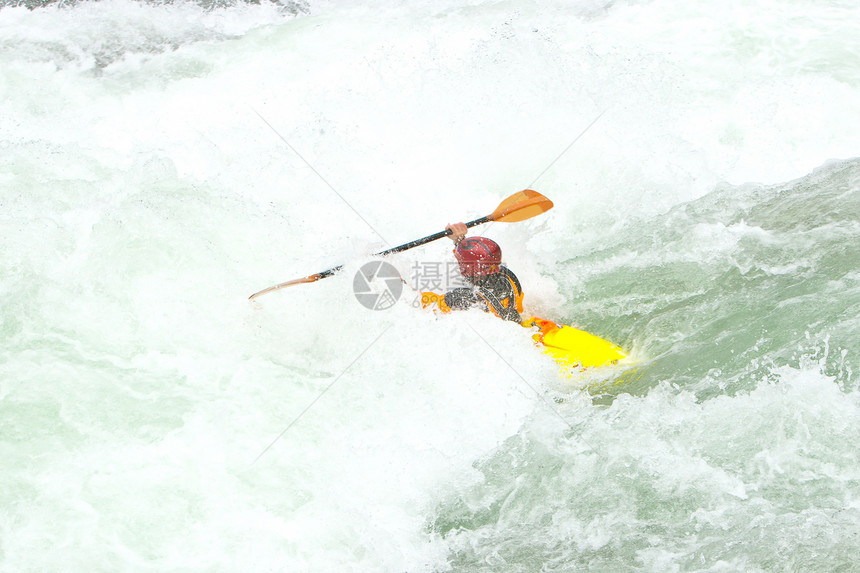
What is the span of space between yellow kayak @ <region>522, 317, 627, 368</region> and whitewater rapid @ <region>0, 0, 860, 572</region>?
0.41 feet

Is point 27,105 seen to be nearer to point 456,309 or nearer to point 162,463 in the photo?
point 162,463

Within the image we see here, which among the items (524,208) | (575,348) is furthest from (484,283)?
(524,208)

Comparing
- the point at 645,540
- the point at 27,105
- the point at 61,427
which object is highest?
the point at 27,105

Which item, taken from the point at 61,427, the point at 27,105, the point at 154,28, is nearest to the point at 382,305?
the point at 61,427

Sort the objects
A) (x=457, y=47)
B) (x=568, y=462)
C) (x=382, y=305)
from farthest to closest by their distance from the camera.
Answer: (x=457, y=47) → (x=382, y=305) → (x=568, y=462)

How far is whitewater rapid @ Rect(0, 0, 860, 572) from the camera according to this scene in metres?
3.81

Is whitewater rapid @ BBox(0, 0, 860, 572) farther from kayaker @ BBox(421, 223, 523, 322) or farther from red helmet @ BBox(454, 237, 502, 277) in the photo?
red helmet @ BBox(454, 237, 502, 277)

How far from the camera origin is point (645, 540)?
364 cm

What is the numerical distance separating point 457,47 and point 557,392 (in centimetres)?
408

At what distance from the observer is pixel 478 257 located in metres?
4.32

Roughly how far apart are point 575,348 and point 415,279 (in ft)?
4.27

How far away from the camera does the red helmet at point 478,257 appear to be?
170 inches

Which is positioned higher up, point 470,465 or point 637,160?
point 637,160

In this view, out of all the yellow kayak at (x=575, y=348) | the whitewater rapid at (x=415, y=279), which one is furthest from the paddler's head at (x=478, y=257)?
the yellow kayak at (x=575, y=348)
